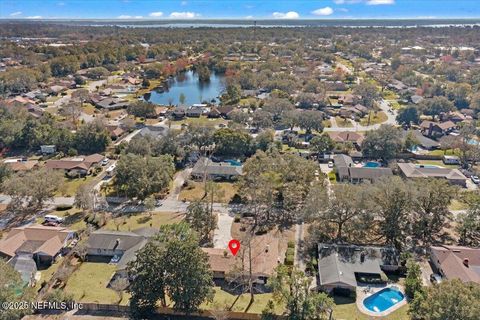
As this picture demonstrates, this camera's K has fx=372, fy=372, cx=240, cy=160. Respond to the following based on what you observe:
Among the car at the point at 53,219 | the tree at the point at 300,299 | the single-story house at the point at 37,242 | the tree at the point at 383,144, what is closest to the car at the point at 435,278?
the tree at the point at 300,299

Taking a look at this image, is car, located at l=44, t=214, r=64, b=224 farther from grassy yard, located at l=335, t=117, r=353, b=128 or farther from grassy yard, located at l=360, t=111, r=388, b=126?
grassy yard, located at l=360, t=111, r=388, b=126

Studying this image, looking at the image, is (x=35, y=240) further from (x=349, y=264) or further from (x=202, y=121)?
(x=202, y=121)

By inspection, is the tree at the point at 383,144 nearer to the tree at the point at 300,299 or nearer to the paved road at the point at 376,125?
the paved road at the point at 376,125

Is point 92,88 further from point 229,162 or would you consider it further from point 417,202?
point 417,202

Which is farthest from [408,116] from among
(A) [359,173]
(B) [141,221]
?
(B) [141,221]

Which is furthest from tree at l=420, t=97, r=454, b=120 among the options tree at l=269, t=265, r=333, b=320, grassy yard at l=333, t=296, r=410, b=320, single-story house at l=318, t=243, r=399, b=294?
tree at l=269, t=265, r=333, b=320

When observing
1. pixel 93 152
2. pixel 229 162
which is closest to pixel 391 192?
pixel 229 162
